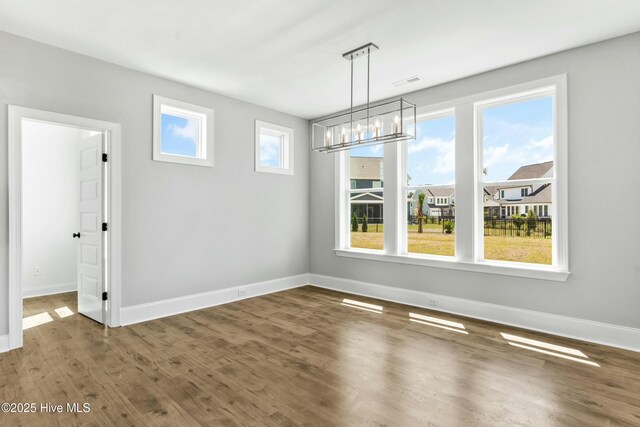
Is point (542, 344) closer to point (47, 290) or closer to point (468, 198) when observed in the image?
point (468, 198)

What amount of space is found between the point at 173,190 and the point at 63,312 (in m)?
2.20

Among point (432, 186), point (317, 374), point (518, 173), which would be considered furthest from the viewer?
point (432, 186)

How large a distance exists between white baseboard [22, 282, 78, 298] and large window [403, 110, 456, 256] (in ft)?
18.6

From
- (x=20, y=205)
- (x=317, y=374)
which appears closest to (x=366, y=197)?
(x=317, y=374)

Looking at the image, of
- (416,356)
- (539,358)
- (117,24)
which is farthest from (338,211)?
(117,24)

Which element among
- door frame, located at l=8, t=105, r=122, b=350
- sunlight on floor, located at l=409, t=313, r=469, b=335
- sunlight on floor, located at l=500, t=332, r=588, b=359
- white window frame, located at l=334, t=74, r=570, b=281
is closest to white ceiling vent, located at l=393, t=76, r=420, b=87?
white window frame, located at l=334, t=74, r=570, b=281

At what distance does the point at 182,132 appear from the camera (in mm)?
4684

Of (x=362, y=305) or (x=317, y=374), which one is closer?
(x=317, y=374)

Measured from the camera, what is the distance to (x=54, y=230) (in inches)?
222

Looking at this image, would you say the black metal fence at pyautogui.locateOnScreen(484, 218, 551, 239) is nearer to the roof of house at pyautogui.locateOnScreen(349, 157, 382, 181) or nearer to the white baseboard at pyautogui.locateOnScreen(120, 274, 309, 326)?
the roof of house at pyautogui.locateOnScreen(349, 157, 382, 181)

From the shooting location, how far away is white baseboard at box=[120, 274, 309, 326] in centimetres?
407

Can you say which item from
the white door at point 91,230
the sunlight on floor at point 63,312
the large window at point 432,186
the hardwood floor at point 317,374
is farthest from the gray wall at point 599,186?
the sunlight on floor at point 63,312

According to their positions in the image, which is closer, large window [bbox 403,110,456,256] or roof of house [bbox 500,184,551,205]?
roof of house [bbox 500,184,551,205]

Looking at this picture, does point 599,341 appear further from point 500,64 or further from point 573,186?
point 500,64
